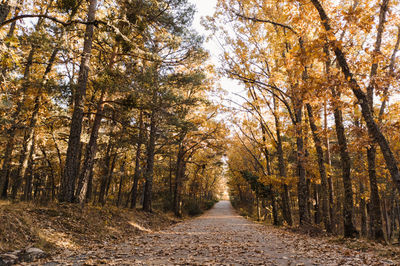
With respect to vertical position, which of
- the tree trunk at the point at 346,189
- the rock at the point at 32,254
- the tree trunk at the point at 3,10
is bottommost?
the rock at the point at 32,254

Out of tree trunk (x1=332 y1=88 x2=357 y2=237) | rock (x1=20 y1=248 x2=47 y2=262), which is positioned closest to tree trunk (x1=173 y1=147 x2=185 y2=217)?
tree trunk (x1=332 y1=88 x2=357 y2=237)

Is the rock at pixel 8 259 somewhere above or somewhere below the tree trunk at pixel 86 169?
below

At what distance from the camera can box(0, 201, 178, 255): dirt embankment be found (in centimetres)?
557

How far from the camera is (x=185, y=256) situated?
6012mm

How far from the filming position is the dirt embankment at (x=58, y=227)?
5.57 m

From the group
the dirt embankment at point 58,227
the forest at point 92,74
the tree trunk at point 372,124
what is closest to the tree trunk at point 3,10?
the forest at point 92,74

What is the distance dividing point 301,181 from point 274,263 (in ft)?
26.5

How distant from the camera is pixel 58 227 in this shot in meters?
7.25

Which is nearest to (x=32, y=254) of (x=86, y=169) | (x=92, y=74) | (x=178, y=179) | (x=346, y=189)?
(x=86, y=169)

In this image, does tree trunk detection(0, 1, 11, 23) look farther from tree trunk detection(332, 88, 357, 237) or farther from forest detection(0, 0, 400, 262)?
tree trunk detection(332, 88, 357, 237)

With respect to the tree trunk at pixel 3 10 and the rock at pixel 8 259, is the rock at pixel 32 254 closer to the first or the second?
the rock at pixel 8 259

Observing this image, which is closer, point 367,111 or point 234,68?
point 367,111

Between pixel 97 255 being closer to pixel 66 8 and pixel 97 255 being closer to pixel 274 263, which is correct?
pixel 274 263

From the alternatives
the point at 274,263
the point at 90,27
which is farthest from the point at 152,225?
the point at 90,27
